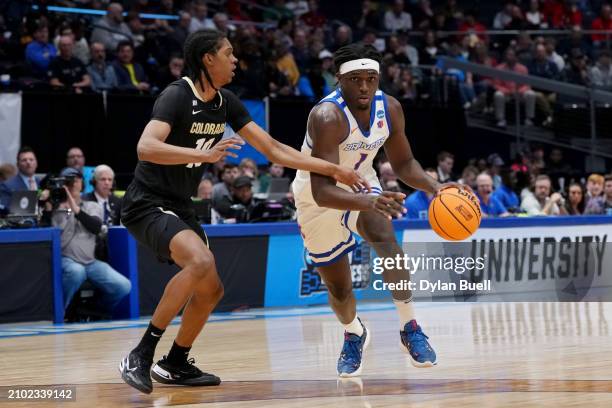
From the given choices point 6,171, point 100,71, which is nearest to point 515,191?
point 100,71

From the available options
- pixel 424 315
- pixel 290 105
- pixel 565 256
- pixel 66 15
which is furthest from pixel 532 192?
pixel 66 15

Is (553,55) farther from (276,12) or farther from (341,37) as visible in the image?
(276,12)

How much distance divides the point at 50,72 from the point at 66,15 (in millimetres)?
2262

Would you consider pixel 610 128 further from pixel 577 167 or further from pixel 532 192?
pixel 532 192

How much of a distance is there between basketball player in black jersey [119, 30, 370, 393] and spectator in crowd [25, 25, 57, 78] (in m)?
10.2

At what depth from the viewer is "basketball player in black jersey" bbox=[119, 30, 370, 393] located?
700cm

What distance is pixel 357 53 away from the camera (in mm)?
7547

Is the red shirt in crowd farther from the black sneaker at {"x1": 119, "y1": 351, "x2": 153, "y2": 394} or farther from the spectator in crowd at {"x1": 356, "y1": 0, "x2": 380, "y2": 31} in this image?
the black sneaker at {"x1": 119, "y1": 351, "x2": 153, "y2": 394}

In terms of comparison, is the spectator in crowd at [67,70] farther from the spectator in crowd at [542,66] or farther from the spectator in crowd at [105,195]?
the spectator in crowd at [542,66]

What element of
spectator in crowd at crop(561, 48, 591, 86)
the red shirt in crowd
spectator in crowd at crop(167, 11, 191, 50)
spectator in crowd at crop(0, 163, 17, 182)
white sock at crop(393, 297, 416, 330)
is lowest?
white sock at crop(393, 297, 416, 330)

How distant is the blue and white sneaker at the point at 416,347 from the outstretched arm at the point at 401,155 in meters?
0.97

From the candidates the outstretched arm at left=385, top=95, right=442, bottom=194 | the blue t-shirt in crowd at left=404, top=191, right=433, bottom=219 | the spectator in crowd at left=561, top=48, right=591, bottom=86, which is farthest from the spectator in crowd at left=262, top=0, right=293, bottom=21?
the outstretched arm at left=385, top=95, right=442, bottom=194

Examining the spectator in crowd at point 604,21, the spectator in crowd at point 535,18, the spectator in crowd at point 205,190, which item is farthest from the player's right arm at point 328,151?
the spectator in crowd at point 604,21

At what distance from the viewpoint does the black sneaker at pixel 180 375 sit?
24.5ft
